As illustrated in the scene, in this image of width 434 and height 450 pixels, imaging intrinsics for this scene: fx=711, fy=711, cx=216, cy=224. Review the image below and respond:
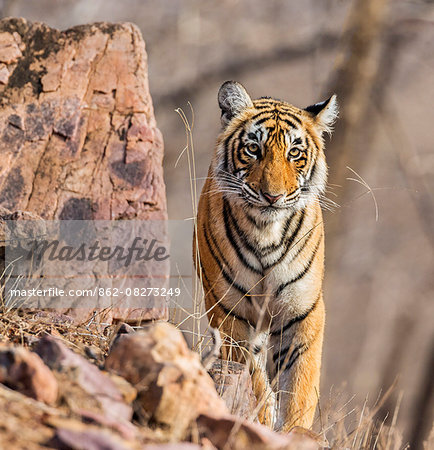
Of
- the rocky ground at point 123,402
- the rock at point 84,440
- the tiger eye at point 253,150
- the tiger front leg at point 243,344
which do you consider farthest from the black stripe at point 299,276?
the rock at point 84,440

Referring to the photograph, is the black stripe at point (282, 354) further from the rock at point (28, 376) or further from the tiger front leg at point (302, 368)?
the rock at point (28, 376)

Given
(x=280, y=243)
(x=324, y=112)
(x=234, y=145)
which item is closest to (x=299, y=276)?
(x=280, y=243)

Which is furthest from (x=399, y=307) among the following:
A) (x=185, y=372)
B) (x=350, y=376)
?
(x=185, y=372)

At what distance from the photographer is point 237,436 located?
7.12ft

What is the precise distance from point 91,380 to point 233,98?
2.60 m

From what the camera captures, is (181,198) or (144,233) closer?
(144,233)

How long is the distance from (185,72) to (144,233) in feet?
32.0

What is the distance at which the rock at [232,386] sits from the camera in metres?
3.05

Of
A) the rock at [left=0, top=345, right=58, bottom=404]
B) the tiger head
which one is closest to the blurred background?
the tiger head

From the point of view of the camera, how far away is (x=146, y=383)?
87.4 inches

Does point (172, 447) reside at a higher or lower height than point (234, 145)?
lower

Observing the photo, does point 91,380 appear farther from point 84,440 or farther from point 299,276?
point 299,276

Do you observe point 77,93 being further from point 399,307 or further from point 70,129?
point 399,307

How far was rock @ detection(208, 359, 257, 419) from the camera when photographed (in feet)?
10.0
